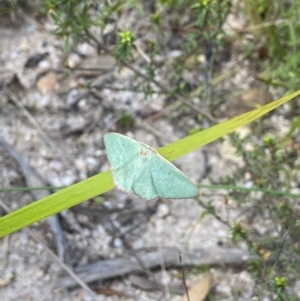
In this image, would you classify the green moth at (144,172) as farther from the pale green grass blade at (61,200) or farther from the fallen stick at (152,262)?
the fallen stick at (152,262)

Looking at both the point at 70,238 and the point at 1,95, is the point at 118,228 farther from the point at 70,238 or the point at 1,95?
the point at 1,95

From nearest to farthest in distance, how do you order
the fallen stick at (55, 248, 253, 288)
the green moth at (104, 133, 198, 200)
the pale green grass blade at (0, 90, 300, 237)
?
the green moth at (104, 133, 198, 200) < the pale green grass blade at (0, 90, 300, 237) < the fallen stick at (55, 248, 253, 288)

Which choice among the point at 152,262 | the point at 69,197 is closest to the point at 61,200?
the point at 69,197

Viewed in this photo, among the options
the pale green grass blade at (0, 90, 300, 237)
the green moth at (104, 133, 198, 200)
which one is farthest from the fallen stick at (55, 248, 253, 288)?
the green moth at (104, 133, 198, 200)

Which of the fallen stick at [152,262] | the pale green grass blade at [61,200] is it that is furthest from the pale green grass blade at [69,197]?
the fallen stick at [152,262]

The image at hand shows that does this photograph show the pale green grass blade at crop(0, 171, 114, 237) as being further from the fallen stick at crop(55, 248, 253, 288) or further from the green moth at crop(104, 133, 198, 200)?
the fallen stick at crop(55, 248, 253, 288)

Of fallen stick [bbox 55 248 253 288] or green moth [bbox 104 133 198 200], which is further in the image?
fallen stick [bbox 55 248 253 288]

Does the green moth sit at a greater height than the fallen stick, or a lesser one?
lesser

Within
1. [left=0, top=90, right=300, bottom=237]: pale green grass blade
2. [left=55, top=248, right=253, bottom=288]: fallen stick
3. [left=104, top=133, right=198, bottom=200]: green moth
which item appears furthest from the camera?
[left=55, top=248, right=253, bottom=288]: fallen stick

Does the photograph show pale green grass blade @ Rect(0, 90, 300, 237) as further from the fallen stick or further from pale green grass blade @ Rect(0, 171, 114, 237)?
the fallen stick
